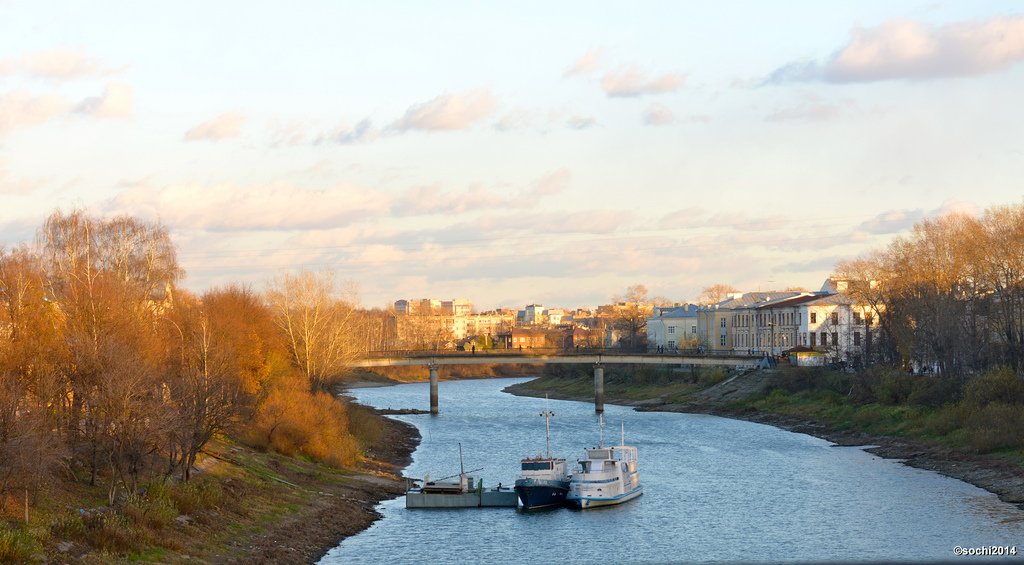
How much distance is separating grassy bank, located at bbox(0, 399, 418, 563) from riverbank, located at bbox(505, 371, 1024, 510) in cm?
3366

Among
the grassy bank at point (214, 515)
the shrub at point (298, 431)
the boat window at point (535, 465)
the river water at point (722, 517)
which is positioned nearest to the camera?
the grassy bank at point (214, 515)

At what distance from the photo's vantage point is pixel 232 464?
59.9m

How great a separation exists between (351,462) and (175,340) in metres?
13.9

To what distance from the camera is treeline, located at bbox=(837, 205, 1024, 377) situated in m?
91.6

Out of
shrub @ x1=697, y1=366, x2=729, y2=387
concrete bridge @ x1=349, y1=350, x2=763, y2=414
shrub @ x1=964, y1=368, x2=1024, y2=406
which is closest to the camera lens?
shrub @ x1=964, y1=368, x2=1024, y2=406

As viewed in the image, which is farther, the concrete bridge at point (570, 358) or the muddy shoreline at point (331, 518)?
the concrete bridge at point (570, 358)

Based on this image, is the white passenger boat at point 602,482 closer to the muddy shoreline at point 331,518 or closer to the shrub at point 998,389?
the muddy shoreline at point 331,518

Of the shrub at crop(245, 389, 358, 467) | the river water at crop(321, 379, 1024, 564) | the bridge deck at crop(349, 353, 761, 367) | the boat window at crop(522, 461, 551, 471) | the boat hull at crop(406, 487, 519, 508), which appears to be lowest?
the river water at crop(321, 379, 1024, 564)

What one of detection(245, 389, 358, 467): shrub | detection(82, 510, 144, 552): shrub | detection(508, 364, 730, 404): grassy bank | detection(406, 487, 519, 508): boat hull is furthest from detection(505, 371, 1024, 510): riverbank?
detection(82, 510, 144, 552): shrub

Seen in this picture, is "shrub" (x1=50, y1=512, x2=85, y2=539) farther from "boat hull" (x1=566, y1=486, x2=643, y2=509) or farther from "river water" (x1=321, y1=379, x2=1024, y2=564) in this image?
"boat hull" (x1=566, y1=486, x2=643, y2=509)

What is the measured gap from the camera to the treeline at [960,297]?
9156cm

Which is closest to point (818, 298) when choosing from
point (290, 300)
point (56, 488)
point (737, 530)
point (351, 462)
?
point (290, 300)

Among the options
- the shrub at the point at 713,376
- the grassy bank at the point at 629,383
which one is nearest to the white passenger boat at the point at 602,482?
the grassy bank at the point at 629,383

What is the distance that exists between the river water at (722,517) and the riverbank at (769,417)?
1875 millimetres
